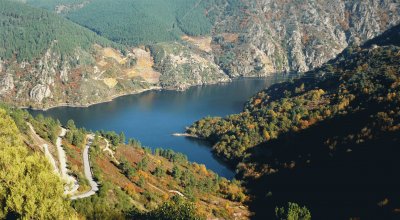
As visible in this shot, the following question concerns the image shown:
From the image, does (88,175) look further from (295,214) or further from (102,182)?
(295,214)

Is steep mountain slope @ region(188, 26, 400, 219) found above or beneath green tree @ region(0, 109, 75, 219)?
beneath

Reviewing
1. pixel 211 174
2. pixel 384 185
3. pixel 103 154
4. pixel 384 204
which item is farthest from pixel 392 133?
pixel 103 154

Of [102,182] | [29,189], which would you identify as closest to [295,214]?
[102,182]

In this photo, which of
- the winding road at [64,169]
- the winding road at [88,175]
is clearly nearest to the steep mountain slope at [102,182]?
the winding road at [64,169]

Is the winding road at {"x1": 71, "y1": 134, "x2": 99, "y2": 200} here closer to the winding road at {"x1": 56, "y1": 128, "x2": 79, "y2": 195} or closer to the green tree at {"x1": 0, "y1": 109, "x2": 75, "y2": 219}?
the winding road at {"x1": 56, "y1": 128, "x2": 79, "y2": 195}

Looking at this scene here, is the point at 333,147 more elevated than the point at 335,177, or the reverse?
the point at 333,147

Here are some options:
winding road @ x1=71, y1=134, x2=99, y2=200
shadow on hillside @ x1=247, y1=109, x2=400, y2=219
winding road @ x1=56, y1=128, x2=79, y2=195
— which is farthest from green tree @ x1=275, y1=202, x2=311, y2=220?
winding road @ x1=56, y1=128, x2=79, y2=195

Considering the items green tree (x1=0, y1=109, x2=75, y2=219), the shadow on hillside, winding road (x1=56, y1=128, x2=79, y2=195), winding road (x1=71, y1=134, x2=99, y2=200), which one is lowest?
the shadow on hillside

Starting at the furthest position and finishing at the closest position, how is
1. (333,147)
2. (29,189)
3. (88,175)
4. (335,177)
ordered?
(333,147) < (335,177) < (88,175) < (29,189)
